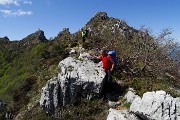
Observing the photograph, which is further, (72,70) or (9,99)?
(9,99)

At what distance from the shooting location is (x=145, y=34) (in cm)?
2142

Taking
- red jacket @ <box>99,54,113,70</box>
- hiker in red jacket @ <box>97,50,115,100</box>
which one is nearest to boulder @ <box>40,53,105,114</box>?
hiker in red jacket @ <box>97,50,115,100</box>

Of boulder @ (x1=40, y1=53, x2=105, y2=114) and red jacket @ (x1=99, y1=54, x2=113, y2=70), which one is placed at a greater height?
red jacket @ (x1=99, y1=54, x2=113, y2=70)

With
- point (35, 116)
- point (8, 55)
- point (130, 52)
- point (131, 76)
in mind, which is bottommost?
point (35, 116)

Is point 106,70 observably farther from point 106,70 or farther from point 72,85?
point 72,85

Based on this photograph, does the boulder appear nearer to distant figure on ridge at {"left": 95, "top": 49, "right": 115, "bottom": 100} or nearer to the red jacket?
distant figure on ridge at {"left": 95, "top": 49, "right": 115, "bottom": 100}

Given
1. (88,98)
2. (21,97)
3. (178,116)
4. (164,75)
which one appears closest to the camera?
(178,116)

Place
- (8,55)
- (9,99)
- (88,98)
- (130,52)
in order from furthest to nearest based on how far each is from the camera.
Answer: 1. (8,55)
2. (9,99)
3. (130,52)
4. (88,98)

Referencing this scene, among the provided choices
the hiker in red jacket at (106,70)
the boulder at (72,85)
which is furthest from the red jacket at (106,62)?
the boulder at (72,85)

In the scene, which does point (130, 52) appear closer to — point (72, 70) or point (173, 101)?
point (72, 70)

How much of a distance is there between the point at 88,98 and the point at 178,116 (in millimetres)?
5530

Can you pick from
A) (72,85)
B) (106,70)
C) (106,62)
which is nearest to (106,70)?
(106,70)

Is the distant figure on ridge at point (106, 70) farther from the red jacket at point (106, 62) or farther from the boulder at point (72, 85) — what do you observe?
the boulder at point (72, 85)

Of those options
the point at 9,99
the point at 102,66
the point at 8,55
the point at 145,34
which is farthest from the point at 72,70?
the point at 8,55
